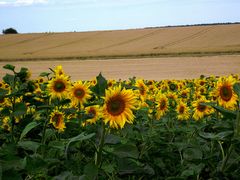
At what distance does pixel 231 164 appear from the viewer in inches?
96.4

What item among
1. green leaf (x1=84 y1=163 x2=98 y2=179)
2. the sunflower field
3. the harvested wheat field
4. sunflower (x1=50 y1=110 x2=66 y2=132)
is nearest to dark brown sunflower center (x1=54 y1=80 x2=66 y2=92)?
the sunflower field

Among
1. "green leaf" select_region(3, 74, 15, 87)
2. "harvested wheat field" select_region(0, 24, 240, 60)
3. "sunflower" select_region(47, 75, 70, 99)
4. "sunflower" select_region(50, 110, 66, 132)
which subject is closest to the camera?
"green leaf" select_region(3, 74, 15, 87)

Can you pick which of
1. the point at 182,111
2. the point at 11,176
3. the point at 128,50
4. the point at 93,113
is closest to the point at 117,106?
the point at 11,176

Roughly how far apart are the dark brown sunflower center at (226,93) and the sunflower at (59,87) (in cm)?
111

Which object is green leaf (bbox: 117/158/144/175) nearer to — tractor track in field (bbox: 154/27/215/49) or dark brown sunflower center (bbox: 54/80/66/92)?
dark brown sunflower center (bbox: 54/80/66/92)

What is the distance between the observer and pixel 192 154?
2.59 metres

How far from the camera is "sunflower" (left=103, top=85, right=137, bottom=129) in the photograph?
2.17 m

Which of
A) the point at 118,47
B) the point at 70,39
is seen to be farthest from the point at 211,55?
the point at 70,39

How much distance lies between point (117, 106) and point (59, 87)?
1061 millimetres

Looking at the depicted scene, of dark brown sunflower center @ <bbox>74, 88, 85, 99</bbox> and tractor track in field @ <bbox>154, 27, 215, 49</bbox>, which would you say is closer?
dark brown sunflower center @ <bbox>74, 88, 85, 99</bbox>

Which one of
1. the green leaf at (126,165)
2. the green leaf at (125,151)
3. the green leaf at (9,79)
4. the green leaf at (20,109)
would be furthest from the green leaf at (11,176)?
the green leaf at (9,79)

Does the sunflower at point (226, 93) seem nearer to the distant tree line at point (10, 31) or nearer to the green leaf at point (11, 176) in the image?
the green leaf at point (11, 176)

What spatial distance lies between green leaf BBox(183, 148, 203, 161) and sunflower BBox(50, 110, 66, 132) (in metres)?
0.86

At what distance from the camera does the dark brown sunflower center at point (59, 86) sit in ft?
10.4
